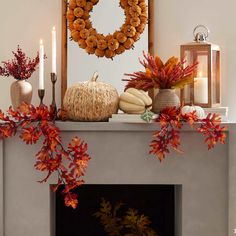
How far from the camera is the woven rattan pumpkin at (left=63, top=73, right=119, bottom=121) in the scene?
9.06 ft

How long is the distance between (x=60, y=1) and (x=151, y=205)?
124 cm

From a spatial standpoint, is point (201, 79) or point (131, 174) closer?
point (131, 174)

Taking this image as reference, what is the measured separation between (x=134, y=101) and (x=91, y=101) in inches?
8.2

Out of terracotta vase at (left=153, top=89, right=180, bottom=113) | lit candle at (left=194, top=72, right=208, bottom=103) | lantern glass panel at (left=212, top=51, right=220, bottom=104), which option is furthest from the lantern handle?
terracotta vase at (left=153, top=89, right=180, bottom=113)

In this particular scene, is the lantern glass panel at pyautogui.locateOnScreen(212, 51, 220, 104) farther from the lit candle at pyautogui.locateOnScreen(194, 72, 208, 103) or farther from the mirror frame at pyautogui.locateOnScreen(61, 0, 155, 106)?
the mirror frame at pyautogui.locateOnScreen(61, 0, 155, 106)

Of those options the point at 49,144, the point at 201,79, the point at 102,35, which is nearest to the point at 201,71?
the point at 201,79

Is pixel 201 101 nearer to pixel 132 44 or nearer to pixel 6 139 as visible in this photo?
pixel 132 44

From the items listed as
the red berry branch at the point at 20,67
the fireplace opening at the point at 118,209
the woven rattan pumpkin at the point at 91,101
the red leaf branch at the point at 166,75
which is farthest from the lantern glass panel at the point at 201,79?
the red berry branch at the point at 20,67

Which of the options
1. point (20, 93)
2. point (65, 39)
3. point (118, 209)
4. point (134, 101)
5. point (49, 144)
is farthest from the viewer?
point (118, 209)

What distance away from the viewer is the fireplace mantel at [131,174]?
2.77 meters

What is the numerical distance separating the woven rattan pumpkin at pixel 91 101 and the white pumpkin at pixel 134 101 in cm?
5

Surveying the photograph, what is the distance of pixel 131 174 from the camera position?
9.16 feet

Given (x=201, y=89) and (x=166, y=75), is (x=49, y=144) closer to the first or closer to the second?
(x=166, y=75)

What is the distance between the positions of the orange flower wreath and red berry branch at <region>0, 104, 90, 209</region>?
50cm
